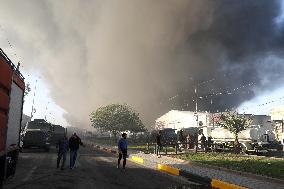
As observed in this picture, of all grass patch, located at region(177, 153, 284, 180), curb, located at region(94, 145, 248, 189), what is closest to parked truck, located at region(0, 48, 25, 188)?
curb, located at region(94, 145, 248, 189)

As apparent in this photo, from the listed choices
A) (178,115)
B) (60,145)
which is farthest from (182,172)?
(178,115)

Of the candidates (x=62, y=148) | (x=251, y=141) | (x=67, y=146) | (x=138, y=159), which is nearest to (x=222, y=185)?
(x=62, y=148)

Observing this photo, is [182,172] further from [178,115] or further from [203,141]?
[178,115]

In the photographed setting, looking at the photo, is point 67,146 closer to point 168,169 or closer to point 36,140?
point 168,169

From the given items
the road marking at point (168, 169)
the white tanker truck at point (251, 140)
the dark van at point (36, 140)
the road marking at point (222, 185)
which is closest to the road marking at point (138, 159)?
the road marking at point (168, 169)

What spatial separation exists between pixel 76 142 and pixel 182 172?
5.26 m

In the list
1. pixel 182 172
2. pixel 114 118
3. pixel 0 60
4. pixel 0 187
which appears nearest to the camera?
pixel 0 60

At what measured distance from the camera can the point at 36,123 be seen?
2983cm

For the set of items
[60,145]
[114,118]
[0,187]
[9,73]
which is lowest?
[0,187]

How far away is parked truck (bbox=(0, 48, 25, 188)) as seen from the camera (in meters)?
9.07

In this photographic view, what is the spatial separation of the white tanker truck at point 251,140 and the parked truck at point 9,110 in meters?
20.5

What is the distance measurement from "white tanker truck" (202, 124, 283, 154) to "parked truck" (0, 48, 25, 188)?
20.5m

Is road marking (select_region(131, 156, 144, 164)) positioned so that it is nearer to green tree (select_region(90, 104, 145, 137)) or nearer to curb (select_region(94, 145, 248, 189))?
curb (select_region(94, 145, 248, 189))

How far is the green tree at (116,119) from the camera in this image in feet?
255
